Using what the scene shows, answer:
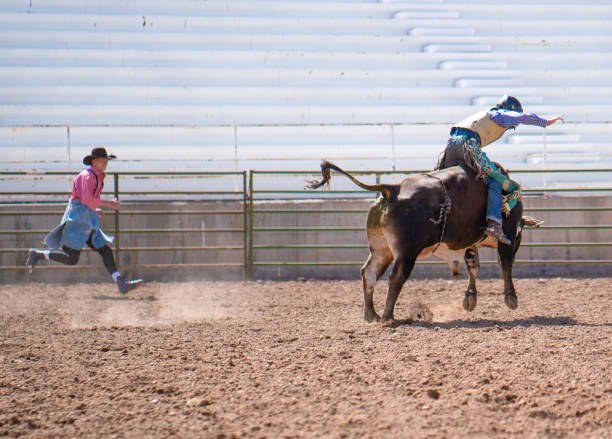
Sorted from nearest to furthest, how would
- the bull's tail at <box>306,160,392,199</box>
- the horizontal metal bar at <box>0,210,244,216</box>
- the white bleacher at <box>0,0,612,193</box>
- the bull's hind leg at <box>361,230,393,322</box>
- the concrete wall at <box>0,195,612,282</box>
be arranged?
the bull's tail at <box>306,160,392,199</box>, the bull's hind leg at <box>361,230,393,322</box>, the horizontal metal bar at <box>0,210,244,216</box>, the concrete wall at <box>0,195,612,282</box>, the white bleacher at <box>0,0,612,193</box>

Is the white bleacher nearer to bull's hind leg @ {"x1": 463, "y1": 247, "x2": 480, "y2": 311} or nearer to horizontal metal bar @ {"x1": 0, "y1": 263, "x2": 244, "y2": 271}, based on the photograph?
horizontal metal bar @ {"x1": 0, "y1": 263, "x2": 244, "y2": 271}

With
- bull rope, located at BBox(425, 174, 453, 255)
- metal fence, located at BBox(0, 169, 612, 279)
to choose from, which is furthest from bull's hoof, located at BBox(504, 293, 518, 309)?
metal fence, located at BBox(0, 169, 612, 279)

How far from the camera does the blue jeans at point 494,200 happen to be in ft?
Result: 15.6

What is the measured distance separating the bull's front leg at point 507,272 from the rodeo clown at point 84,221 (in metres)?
3.34

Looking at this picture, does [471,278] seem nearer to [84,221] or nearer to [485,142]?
[485,142]

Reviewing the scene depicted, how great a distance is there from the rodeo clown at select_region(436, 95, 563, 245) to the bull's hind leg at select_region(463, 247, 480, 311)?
351 millimetres

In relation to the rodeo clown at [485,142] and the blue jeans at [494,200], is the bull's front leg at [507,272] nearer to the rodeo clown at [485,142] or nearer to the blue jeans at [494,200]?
the rodeo clown at [485,142]

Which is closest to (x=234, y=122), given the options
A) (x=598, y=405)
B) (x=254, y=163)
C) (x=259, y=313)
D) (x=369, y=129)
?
(x=254, y=163)

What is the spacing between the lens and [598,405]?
105 inches

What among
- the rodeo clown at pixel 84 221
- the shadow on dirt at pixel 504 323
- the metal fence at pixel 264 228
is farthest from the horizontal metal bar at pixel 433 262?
the shadow on dirt at pixel 504 323

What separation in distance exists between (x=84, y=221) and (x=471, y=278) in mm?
3473

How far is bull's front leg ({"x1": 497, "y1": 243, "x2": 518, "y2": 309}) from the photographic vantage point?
16.3 ft

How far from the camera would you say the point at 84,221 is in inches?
250

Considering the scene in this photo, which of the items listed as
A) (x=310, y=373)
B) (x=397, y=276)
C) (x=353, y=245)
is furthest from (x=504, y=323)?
(x=353, y=245)
